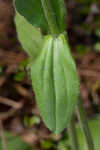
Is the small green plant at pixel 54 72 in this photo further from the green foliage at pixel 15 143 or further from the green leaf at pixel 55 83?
the green foliage at pixel 15 143

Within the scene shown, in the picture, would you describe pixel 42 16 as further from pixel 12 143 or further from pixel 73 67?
pixel 12 143

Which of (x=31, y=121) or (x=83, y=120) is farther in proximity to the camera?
(x=31, y=121)

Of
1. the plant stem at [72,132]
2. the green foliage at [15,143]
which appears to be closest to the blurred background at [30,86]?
the green foliage at [15,143]

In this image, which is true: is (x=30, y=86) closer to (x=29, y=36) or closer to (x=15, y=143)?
(x=15, y=143)


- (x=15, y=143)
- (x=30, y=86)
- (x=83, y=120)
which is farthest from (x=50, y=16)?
(x=30, y=86)

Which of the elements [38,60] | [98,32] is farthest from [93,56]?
[38,60]

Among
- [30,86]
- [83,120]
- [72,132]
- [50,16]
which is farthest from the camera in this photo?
[30,86]

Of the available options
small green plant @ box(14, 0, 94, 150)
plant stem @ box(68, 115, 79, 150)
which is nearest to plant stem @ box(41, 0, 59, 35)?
small green plant @ box(14, 0, 94, 150)

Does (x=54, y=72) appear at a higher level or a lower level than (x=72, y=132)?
higher
